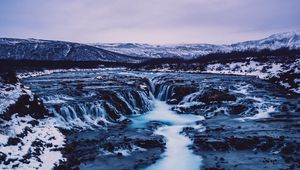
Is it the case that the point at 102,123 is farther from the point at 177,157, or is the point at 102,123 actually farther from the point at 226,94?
the point at 226,94

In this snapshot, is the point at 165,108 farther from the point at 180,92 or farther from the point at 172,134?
the point at 172,134

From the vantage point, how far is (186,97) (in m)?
36.7

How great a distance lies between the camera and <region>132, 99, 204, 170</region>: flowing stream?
688 inches

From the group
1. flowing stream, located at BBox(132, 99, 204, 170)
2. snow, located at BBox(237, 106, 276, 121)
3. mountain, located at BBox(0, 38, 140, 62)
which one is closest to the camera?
flowing stream, located at BBox(132, 99, 204, 170)

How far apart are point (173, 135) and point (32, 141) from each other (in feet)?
29.5

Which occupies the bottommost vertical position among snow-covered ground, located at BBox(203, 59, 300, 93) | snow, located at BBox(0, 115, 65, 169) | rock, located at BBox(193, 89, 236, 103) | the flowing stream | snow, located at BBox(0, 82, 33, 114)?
the flowing stream

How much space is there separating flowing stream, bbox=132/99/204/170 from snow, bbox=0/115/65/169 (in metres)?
5.11

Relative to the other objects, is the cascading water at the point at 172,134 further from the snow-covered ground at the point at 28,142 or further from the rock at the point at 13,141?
the rock at the point at 13,141

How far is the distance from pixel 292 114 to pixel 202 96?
9.82 meters

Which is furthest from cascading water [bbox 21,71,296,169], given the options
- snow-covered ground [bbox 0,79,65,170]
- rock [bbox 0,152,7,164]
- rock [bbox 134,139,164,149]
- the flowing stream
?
rock [bbox 0,152,7,164]

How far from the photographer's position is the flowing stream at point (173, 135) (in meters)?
17.5

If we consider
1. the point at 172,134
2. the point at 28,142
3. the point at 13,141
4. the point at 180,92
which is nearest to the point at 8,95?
the point at 28,142

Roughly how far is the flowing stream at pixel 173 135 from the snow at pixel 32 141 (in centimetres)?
511

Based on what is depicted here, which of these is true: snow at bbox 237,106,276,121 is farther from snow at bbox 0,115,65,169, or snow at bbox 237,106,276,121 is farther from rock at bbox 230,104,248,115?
snow at bbox 0,115,65,169
